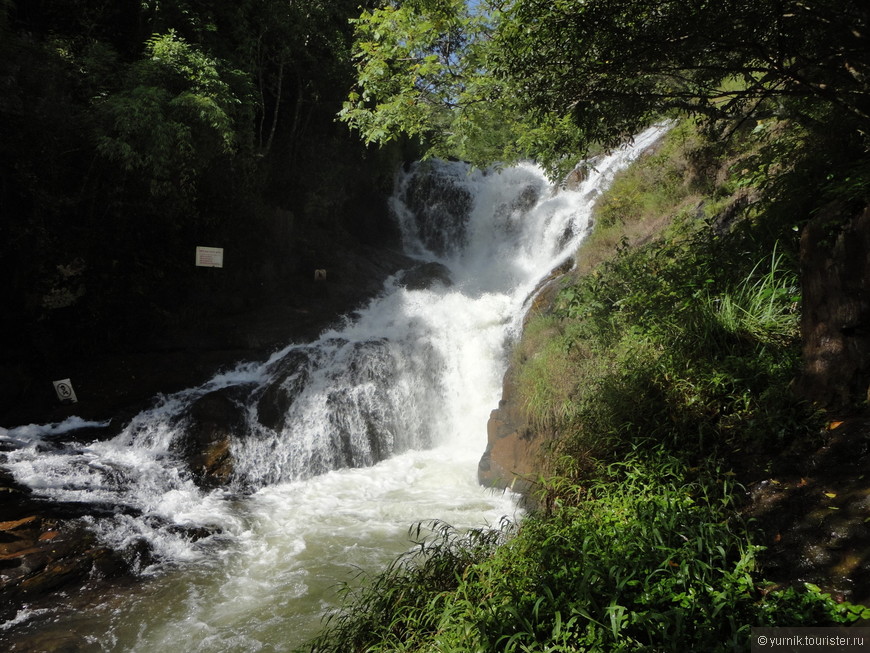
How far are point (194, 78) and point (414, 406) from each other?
20.8 feet

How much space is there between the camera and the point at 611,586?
270 cm

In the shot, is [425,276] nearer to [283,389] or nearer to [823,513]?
[283,389]

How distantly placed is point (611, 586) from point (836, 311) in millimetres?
2249

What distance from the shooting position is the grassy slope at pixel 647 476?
252 centimetres

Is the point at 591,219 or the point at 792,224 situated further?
the point at 591,219

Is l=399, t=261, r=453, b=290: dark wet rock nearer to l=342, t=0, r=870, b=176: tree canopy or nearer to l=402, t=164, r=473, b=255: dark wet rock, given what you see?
l=402, t=164, r=473, b=255: dark wet rock

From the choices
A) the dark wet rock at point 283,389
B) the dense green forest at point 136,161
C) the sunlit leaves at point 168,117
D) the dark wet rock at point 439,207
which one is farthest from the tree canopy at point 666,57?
the dark wet rock at point 439,207

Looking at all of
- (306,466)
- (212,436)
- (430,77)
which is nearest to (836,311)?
(430,77)

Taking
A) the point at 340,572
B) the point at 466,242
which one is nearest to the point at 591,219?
the point at 466,242

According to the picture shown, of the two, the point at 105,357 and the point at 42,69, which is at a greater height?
the point at 42,69

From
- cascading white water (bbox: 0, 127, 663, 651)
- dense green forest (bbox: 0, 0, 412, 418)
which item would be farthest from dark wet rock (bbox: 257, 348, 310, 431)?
dense green forest (bbox: 0, 0, 412, 418)

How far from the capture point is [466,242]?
15.4 meters

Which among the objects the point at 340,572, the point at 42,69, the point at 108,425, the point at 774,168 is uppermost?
the point at 42,69

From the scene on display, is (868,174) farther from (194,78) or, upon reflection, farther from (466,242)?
(466,242)
